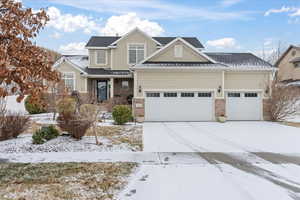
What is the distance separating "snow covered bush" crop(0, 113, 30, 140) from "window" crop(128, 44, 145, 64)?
43.4 ft

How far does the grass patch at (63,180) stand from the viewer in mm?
4242

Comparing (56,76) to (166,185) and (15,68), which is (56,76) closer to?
(15,68)

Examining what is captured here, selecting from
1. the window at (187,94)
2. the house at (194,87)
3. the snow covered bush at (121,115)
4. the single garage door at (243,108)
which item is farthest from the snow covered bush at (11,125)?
the single garage door at (243,108)

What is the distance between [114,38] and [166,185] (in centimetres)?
Answer: 2088

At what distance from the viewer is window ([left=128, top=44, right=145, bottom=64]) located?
69.3 feet

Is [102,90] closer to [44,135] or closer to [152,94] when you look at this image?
[152,94]

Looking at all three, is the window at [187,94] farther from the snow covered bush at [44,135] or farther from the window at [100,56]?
the window at [100,56]

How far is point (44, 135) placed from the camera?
841cm

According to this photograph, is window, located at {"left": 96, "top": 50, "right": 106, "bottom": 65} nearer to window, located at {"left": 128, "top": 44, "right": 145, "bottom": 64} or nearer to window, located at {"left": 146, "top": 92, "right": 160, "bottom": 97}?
window, located at {"left": 128, "top": 44, "right": 145, "bottom": 64}

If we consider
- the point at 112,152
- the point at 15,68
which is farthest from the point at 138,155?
the point at 15,68

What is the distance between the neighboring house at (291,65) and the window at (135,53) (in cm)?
2138

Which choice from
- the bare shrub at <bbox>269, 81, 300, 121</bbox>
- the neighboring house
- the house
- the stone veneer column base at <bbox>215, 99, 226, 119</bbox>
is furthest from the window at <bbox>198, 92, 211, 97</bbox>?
the neighboring house

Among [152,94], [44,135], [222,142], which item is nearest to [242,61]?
[152,94]

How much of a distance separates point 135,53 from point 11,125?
14.1 m
